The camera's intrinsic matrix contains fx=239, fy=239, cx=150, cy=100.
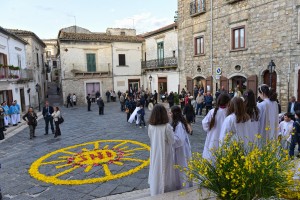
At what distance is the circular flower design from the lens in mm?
6111

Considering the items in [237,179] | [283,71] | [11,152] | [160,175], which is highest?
[283,71]

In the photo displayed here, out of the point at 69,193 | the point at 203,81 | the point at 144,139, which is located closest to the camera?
the point at 69,193

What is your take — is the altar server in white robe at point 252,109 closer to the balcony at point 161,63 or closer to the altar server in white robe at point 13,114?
the altar server in white robe at point 13,114

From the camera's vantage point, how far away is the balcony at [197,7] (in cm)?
1849

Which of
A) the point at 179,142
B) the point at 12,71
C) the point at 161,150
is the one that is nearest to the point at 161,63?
the point at 12,71

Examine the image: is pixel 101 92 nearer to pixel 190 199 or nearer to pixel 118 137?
pixel 118 137

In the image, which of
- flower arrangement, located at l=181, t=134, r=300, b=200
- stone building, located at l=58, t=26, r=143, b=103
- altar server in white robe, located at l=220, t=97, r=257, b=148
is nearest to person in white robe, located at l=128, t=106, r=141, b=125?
altar server in white robe, located at l=220, t=97, r=257, b=148

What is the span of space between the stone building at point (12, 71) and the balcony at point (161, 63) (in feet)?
41.1

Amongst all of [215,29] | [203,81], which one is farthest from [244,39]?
[203,81]

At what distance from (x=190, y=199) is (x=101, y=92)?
26.1 metres

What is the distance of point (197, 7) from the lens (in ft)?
62.6

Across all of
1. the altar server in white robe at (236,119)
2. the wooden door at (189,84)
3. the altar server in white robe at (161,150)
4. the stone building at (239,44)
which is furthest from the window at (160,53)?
the altar server in white robe at (161,150)

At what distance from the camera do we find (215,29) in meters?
17.8

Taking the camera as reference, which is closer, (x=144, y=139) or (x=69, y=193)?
(x=69, y=193)
